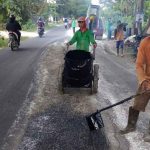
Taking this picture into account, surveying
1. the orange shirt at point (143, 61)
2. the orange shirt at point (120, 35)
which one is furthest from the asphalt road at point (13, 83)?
the orange shirt at point (120, 35)

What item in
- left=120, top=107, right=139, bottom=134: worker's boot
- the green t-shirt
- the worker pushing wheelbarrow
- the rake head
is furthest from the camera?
the green t-shirt

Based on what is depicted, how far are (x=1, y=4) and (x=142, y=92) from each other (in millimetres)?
22422

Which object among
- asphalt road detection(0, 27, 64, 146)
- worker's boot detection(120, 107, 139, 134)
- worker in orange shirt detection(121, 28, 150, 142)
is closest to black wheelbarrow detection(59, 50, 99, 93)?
asphalt road detection(0, 27, 64, 146)

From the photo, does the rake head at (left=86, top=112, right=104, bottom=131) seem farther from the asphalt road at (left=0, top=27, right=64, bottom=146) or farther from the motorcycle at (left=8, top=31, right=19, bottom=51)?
the motorcycle at (left=8, top=31, right=19, bottom=51)

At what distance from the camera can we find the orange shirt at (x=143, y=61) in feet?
19.2

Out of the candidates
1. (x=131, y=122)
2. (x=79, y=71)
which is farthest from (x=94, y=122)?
(x=79, y=71)

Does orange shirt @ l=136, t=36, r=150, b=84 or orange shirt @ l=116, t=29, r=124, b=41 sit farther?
orange shirt @ l=116, t=29, r=124, b=41

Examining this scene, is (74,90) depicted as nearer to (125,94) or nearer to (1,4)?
(125,94)

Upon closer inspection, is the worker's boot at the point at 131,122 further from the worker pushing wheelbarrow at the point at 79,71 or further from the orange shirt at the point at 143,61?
the worker pushing wheelbarrow at the point at 79,71

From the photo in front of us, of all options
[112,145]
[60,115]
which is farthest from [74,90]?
[112,145]

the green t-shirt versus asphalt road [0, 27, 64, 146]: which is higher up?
the green t-shirt

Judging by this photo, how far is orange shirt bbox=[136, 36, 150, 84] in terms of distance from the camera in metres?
5.84

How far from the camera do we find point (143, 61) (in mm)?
5922

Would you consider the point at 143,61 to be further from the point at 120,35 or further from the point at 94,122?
the point at 120,35
